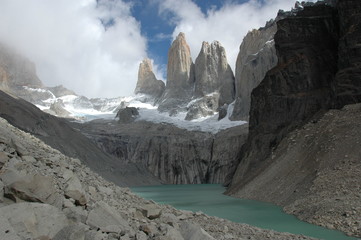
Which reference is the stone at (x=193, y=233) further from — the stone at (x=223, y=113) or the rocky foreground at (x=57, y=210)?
the stone at (x=223, y=113)

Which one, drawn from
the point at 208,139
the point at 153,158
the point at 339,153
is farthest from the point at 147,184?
the point at 339,153

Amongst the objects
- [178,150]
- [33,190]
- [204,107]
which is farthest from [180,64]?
[33,190]

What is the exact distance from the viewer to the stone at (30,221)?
24.1 ft

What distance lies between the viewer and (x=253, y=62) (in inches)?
4269

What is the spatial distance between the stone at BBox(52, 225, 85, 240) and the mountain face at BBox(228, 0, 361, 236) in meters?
12.6

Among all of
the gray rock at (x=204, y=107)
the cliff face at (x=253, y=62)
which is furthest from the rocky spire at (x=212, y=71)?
the cliff face at (x=253, y=62)

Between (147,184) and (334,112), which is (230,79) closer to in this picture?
(147,184)

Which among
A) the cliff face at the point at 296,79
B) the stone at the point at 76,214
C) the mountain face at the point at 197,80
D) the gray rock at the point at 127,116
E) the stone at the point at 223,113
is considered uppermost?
the mountain face at the point at 197,80

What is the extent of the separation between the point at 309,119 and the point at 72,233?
36.8 meters

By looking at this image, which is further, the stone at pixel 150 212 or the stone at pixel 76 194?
the stone at pixel 150 212

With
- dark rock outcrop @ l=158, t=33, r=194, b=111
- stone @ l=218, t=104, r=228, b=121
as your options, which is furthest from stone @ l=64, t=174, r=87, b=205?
dark rock outcrop @ l=158, t=33, r=194, b=111

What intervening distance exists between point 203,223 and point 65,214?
689 centimetres

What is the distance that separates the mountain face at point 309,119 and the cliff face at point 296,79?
0.11 metres

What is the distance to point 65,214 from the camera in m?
8.56
